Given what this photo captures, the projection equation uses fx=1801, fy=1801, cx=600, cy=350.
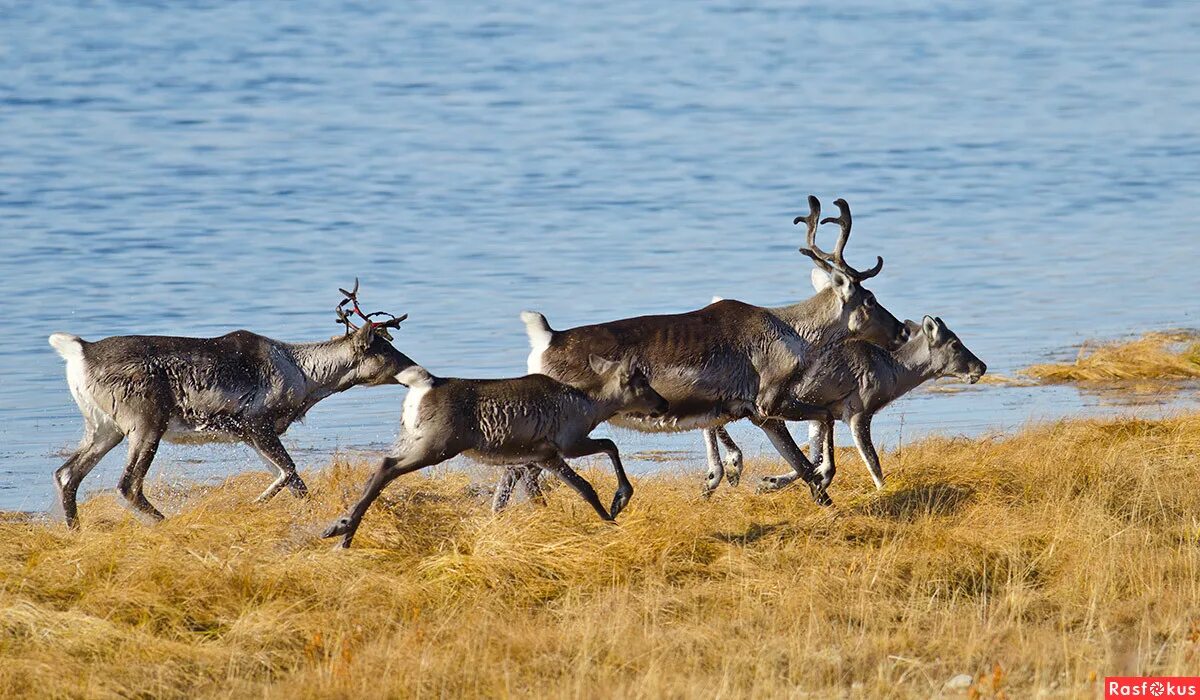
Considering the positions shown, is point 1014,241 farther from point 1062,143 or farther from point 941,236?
→ point 1062,143

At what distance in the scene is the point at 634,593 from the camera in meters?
9.28

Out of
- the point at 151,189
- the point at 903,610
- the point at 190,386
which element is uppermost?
the point at 151,189

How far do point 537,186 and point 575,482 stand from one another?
23.9 metres

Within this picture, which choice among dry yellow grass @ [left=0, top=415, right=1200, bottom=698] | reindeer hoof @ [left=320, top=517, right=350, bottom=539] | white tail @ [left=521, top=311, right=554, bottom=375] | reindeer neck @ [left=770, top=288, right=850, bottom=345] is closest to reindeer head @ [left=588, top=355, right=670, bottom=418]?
white tail @ [left=521, top=311, right=554, bottom=375]

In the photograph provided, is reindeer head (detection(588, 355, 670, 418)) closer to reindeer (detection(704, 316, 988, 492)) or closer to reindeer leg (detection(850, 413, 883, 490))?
reindeer (detection(704, 316, 988, 492))

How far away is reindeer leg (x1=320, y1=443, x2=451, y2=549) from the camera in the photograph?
10023 mm

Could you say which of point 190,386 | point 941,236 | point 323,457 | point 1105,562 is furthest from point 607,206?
point 1105,562

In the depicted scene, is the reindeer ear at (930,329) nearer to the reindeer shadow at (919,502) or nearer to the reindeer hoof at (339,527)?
the reindeer shadow at (919,502)

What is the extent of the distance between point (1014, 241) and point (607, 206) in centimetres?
734

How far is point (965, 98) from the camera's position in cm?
5119

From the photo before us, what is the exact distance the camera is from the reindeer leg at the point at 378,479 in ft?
32.9

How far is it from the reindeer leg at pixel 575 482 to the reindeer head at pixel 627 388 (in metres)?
0.70

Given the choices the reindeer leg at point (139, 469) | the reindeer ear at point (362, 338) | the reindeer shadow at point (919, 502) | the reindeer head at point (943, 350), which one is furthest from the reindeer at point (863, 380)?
the reindeer leg at point (139, 469)

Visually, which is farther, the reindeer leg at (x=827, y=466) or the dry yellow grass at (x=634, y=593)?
the reindeer leg at (x=827, y=466)
